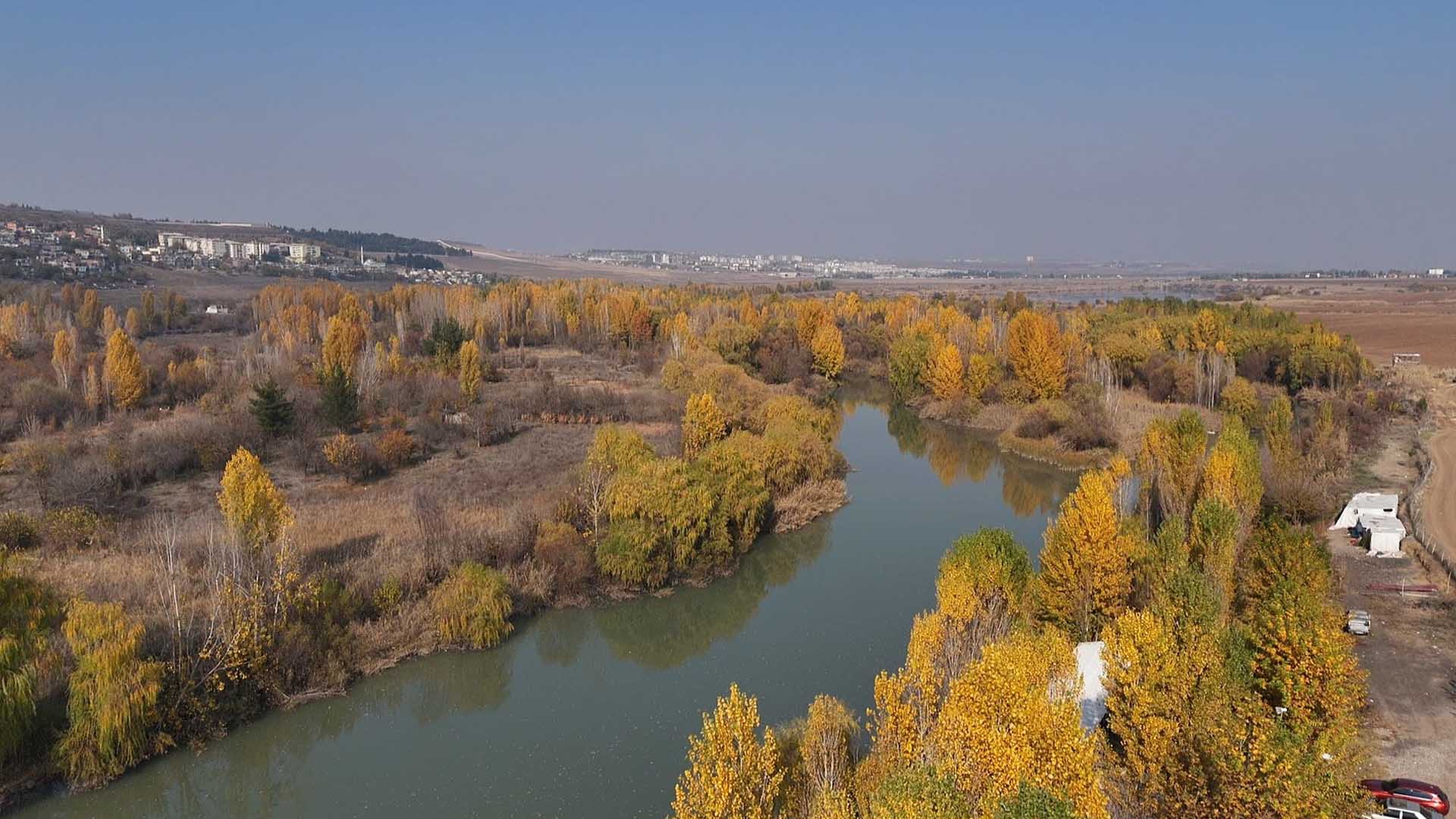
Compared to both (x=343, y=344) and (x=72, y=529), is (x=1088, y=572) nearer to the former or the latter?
(x=72, y=529)

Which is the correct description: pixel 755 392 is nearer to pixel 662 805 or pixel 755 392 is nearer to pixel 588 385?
pixel 588 385

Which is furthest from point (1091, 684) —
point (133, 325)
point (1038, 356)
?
point (133, 325)

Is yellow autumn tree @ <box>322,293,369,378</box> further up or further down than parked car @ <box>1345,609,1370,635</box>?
further up

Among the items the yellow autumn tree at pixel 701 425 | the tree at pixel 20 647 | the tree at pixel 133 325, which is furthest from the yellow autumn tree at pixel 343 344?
the tree at pixel 20 647

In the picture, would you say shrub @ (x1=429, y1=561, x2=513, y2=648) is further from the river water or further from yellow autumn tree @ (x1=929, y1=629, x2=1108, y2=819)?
yellow autumn tree @ (x1=929, y1=629, x2=1108, y2=819)

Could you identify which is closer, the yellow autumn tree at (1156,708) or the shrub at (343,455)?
the yellow autumn tree at (1156,708)

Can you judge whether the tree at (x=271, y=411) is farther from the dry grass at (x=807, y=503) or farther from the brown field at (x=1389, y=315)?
the brown field at (x=1389, y=315)

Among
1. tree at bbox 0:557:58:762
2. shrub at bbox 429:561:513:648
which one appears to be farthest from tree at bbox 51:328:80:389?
shrub at bbox 429:561:513:648
